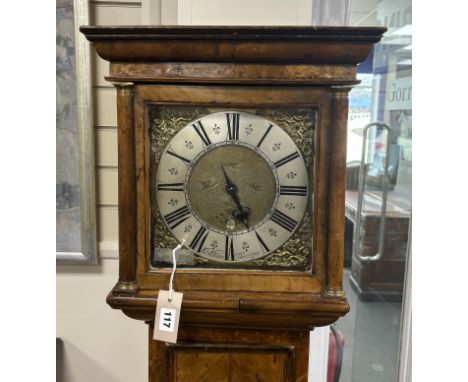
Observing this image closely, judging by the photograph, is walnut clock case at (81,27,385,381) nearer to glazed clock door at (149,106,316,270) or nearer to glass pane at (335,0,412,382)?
glazed clock door at (149,106,316,270)

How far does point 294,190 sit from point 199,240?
0.71 feet

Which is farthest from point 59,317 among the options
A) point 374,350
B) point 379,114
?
point 379,114

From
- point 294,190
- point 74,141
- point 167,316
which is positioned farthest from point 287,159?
point 74,141

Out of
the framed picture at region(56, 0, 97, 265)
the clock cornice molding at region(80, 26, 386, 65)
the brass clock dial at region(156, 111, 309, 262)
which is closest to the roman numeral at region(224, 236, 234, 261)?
the brass clock dial at region(156, 111, 309, 262)

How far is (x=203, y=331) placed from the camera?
874 millimetres

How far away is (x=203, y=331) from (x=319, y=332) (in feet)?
1.72

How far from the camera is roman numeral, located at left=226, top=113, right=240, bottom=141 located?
802mm

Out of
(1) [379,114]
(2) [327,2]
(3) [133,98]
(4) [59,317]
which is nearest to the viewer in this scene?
(3) [133,98]

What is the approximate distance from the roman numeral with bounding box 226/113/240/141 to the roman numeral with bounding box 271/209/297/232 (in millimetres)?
170

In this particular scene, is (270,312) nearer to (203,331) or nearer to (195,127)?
(203,331)

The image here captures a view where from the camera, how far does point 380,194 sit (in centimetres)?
163

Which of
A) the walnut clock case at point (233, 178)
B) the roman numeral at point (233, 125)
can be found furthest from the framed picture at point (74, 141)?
the roman numeral at point (233, 125)

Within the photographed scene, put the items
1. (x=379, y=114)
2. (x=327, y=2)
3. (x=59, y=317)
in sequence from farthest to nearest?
(x=379, y=114), (x=59, y=317), (x=327, y=2)

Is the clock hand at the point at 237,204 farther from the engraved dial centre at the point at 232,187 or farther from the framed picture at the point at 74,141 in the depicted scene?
the framed picture at the point at 74,141
